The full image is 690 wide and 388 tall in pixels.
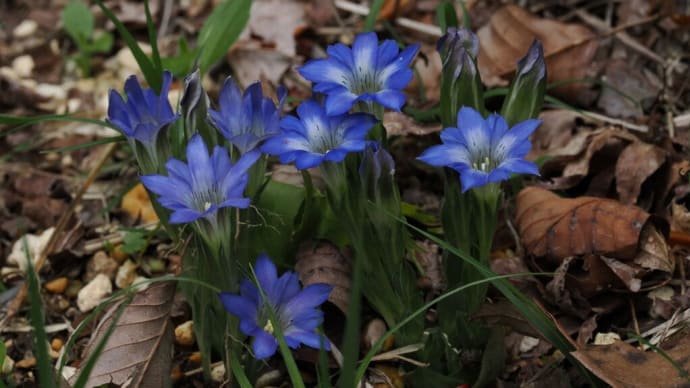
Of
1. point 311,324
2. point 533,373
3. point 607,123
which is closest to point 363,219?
point 311,324

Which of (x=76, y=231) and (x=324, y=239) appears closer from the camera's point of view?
(x=324, y=239)

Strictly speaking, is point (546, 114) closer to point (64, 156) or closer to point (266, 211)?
point (266, 211)

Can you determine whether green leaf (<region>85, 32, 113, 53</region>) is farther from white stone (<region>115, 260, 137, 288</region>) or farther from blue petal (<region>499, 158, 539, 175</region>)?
blue petal (<region>499, 158, 539, 175</region>)

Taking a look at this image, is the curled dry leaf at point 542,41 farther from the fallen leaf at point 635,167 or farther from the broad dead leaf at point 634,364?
the broad dead leaf at point 634,364

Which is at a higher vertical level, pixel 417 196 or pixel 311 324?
pixel 311 324

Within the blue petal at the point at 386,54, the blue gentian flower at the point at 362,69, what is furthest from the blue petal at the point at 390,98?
the blue petal at the point at 386,54

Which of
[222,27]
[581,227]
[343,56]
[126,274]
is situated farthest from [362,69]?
[126,274]
